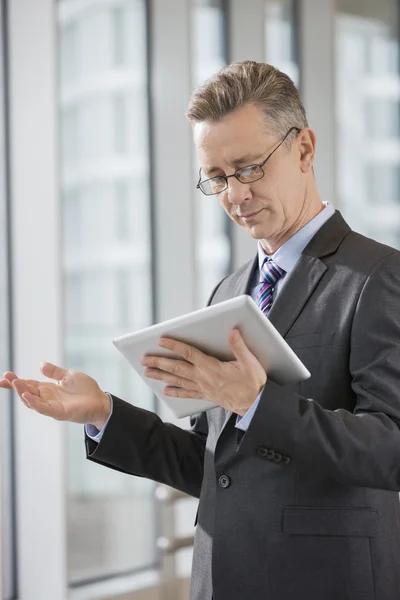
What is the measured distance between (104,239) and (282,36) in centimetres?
148

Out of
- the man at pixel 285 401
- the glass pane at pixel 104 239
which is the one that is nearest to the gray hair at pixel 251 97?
the man at pixel 285 401

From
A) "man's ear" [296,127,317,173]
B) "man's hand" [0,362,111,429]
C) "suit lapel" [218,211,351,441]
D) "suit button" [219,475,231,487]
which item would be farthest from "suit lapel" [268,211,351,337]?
"man's hand" [0,362,111,429]

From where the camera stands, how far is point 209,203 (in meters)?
3.82

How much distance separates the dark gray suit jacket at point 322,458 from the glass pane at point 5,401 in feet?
4.83

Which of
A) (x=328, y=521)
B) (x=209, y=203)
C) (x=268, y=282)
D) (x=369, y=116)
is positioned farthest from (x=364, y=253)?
(x=369, y=116)

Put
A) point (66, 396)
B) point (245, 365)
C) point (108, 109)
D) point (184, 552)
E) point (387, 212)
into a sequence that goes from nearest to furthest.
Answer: point (245, 365) → point (66, 396) → point (108, 109) → point (184, 552) → point (387, 212)

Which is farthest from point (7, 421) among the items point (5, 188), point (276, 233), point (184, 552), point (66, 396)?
point (276, 233)

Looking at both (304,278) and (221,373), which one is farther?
(304,278)

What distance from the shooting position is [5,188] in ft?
9.80

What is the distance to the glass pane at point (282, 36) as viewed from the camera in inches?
162

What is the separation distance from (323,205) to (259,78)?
0.93ft

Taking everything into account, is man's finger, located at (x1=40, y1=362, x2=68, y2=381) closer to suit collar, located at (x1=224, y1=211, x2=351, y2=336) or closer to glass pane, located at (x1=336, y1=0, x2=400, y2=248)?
suit collar, located at (x1=224, y1=211, x2=351, y2=336)

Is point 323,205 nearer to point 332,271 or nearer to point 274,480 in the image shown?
point 332,271

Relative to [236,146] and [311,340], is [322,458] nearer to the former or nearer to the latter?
[311,340]
